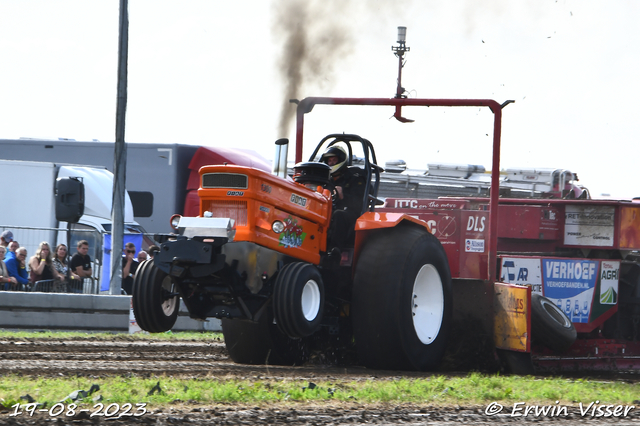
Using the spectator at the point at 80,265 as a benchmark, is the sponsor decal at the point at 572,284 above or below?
above

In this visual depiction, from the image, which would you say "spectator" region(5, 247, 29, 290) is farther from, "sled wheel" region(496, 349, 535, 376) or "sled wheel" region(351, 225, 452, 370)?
"sled wheel" region(496, 349, 535, 376)

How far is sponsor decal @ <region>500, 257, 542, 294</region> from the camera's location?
9.09 meters

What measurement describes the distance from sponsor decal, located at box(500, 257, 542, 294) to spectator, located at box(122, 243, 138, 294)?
698 cm

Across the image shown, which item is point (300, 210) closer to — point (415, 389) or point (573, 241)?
point (415, 389)

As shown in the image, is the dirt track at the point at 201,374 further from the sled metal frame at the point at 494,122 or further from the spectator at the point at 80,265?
the spectator at the point at 80,265

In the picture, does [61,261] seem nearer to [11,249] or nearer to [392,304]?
[11,249]

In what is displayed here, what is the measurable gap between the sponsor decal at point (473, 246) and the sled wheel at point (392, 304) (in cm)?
108

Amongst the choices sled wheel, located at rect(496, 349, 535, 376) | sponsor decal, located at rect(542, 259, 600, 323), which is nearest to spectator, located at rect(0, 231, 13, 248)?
sponsor decal, located at rect(542, 259, 600, 323)

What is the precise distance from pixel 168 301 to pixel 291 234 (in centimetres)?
115

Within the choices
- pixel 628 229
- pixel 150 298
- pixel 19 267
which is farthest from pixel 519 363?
pixel 19 267

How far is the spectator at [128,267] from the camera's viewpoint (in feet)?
46.5

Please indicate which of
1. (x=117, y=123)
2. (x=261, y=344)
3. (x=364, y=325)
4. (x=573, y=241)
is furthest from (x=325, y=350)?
(x=117, y=123)

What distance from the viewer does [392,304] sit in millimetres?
7137

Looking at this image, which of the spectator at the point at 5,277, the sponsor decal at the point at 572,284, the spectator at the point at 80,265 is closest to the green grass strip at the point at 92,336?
the spectator at the point at 5,277
